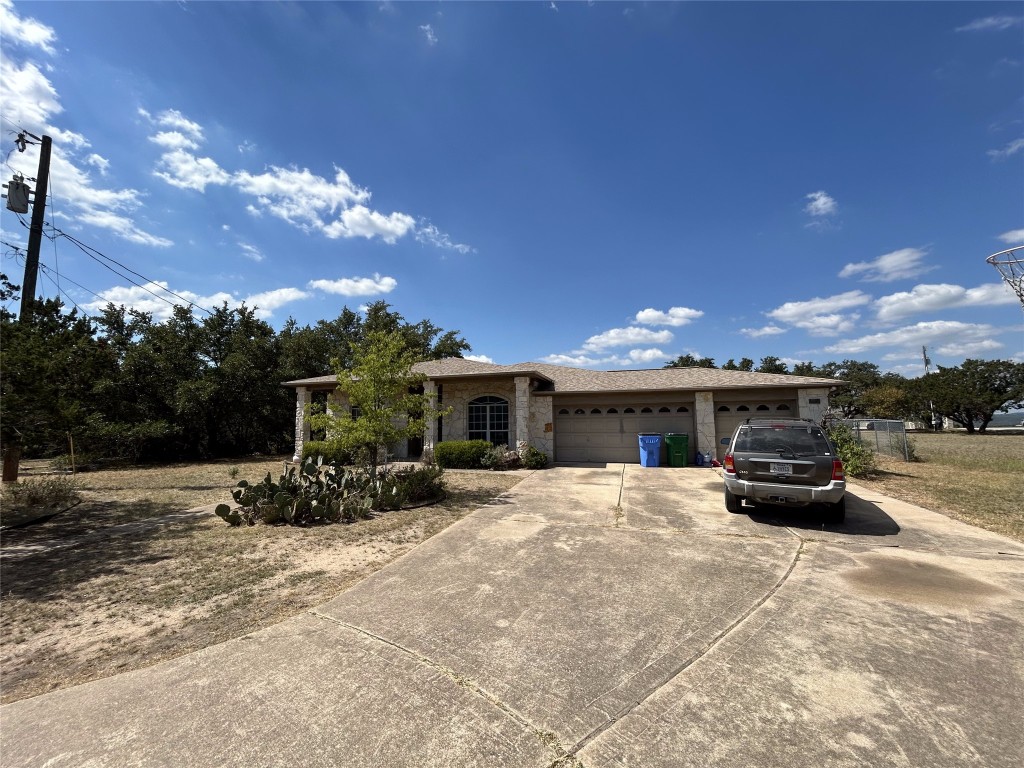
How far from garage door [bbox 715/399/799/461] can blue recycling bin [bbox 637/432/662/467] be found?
2009mm

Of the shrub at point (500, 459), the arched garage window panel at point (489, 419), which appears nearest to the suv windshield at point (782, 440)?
the shrub at point (500, 459)

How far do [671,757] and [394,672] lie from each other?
1837 millimetres

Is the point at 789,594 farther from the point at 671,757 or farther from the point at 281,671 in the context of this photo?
the point at 281,671

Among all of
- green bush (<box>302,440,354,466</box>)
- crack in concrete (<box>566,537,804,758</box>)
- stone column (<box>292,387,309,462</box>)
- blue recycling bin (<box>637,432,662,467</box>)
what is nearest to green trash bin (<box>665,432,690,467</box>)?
blue recycling bin (<box>637,432,662,467</box>)

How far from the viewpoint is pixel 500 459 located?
1449 centimetres

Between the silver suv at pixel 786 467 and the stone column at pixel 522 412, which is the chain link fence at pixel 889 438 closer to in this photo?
the silver suv at pixel 786 467

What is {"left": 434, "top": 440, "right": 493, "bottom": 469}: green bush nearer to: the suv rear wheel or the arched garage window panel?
the arched garage window panel

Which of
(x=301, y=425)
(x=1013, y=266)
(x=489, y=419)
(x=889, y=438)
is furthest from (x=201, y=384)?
(x=1013, y=266)

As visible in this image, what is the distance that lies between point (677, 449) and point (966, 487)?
687 centimetres

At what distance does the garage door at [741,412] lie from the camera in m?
14.7

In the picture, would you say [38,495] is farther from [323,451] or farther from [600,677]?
[600,677]

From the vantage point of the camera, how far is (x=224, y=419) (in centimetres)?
2192

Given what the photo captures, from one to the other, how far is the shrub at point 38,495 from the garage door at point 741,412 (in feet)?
55.4

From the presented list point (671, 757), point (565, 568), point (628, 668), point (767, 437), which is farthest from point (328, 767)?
point (767, 437)
